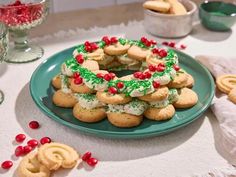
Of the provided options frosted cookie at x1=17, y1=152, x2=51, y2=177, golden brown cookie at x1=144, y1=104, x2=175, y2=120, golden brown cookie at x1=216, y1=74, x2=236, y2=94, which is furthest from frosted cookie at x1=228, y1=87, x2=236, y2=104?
frosted cookie at x1=17, y1=152, x2=51, y2=177

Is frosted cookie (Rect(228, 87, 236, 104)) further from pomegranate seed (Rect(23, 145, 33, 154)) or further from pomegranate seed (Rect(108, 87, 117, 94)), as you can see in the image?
pomegranate seed (Rect(23, 145, 33, 154))

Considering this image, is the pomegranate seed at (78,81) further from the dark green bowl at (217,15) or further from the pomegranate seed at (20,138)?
the dark green bowl at (217,15)

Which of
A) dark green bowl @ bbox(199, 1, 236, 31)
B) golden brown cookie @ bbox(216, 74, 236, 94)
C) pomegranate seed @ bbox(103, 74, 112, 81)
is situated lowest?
golden brown cookie @ bbox(216, 74, 236, 94)

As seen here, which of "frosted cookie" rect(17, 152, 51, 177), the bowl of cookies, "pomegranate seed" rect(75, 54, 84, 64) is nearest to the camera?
"frosted cookie" rect(17, 152, 51, 177)

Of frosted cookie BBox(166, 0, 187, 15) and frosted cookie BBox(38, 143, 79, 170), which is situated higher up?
frosted cookie BBox(166, 0, 187, 15)

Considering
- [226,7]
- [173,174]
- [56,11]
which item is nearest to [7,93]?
[173,174]

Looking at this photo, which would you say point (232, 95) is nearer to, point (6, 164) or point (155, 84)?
point (155, 84)
